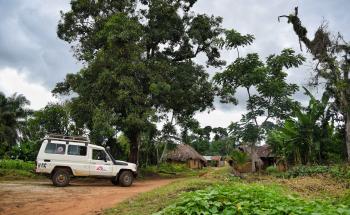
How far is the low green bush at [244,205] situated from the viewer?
6.22 meters

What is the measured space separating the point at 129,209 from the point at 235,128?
39.9 ft

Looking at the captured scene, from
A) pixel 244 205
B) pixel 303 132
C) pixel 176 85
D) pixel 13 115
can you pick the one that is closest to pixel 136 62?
pixel 176 85

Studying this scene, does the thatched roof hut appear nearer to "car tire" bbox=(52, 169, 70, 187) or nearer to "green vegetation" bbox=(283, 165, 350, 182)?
"green vegetation" bbox=(283, 165, 350, 182)

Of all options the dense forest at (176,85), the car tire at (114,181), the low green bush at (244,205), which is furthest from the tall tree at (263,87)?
the low green bush at (244,205)

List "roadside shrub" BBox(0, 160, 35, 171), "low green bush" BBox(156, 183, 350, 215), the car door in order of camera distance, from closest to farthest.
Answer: "low green bush" BBox(156, 183, 350, 215) < the car door < "roadside shrub" BBox(0, 160, 35, 171)

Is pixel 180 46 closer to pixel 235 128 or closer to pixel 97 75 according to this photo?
pixel 97 75

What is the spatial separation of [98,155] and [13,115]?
112 ft

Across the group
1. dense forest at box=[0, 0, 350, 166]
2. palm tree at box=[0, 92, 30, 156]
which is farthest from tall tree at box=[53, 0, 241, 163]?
palm tree at box=[0, 92, 30, 156]

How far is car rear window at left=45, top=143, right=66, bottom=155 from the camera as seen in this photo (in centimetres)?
1759

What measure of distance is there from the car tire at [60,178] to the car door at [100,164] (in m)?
1.16

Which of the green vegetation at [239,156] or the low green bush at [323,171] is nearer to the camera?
the low green bush at [323,171]

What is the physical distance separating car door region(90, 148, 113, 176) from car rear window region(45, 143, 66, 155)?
138cm

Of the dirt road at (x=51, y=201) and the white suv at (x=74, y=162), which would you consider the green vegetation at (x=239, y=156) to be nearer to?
the white suv at (x=74, y=162)

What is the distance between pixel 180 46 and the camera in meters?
28.1
